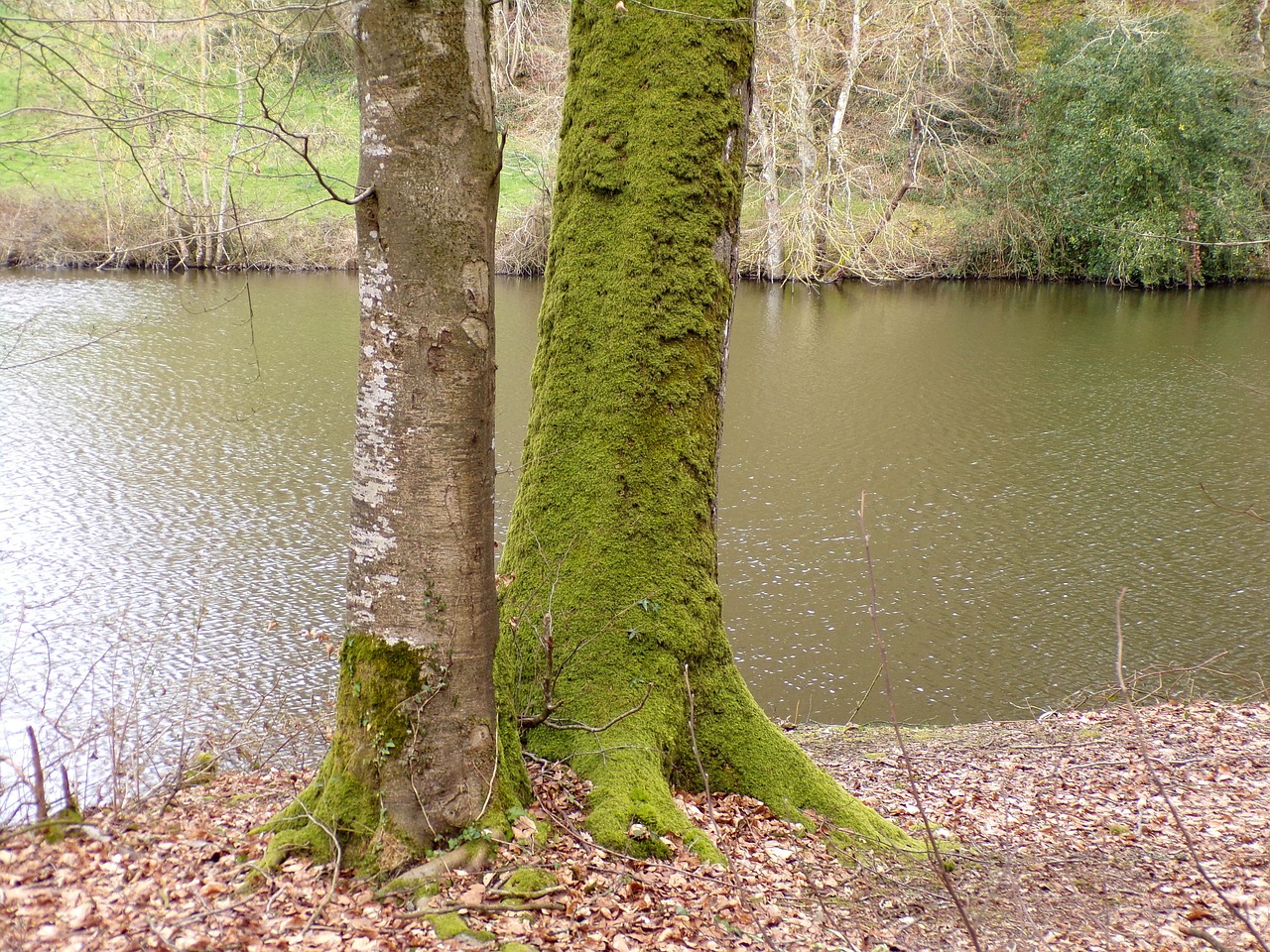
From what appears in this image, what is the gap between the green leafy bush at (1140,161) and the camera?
81.3 feet

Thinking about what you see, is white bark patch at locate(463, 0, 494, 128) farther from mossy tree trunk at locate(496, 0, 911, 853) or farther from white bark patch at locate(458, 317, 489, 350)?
mossy tree trunk at locate(496, 0, 911, 853)

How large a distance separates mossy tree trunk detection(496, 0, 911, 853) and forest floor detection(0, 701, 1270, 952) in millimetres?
305

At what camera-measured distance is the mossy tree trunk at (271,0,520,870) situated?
8.10ft

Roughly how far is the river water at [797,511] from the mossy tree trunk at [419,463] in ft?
2.42

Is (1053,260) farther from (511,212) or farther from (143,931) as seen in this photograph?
(143,931)

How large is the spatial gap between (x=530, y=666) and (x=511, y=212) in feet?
84.1

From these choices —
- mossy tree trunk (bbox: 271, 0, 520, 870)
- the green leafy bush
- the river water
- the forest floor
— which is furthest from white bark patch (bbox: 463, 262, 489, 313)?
the green leafy bush

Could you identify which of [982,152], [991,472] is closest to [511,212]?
[982,152]

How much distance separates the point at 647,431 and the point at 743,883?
5.21ft

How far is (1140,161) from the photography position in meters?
24.9

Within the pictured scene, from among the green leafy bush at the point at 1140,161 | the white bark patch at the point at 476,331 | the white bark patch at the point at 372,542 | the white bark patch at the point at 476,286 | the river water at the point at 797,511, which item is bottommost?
the river water at the point at 797,511

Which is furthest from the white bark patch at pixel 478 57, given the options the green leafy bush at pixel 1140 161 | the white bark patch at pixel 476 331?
the green leafy bush at pixel 1140 161

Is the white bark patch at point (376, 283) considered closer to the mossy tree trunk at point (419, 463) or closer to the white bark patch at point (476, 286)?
the mossy tree trunk at point (419, 463)

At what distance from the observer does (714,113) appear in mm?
3627
